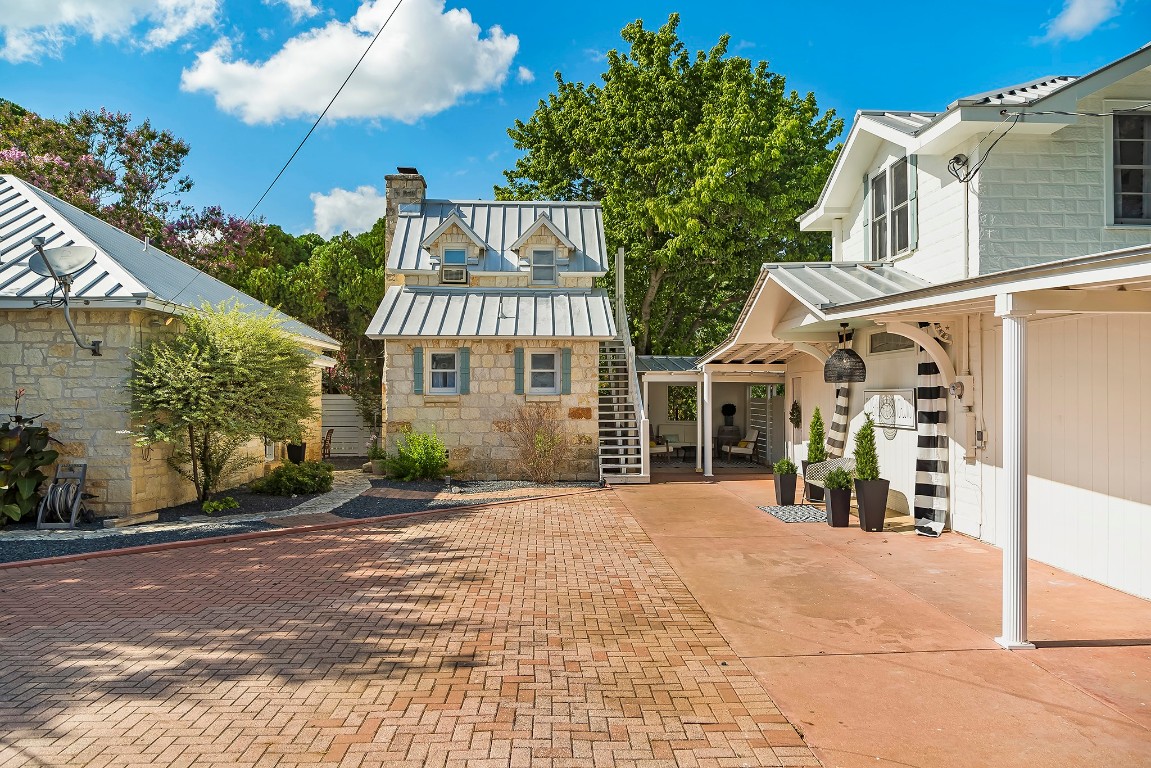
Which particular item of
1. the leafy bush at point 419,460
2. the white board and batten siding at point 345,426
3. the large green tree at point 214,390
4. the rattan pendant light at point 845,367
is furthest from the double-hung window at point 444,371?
the rattan pendant light at point 845,367

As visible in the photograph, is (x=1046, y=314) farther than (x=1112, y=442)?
Yes

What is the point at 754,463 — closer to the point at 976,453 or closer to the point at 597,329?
the point at 597,329

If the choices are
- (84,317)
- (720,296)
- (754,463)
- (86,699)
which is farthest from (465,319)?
(720,296)

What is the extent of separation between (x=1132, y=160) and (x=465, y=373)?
39.3ft

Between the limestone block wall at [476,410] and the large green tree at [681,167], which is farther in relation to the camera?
the large green tree at [681,167]

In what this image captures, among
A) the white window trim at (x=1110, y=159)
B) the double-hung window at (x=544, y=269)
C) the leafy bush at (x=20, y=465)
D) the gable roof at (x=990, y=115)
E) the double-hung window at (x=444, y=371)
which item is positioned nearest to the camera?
the gable roof at (x=990, y=115)

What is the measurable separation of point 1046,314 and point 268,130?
512 inches

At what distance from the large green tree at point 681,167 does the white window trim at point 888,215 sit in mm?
9071

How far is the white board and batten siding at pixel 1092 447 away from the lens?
20.7 ft

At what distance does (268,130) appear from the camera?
1309cm

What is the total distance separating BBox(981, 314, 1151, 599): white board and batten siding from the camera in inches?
249

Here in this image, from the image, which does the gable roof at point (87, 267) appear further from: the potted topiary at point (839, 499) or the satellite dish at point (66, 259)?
the potted topiary at point (839, 499)

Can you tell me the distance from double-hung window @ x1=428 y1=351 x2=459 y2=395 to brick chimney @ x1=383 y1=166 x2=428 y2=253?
6196 millimetres

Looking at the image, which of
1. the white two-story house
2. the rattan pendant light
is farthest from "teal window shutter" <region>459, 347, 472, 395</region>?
the rattan pendant light
